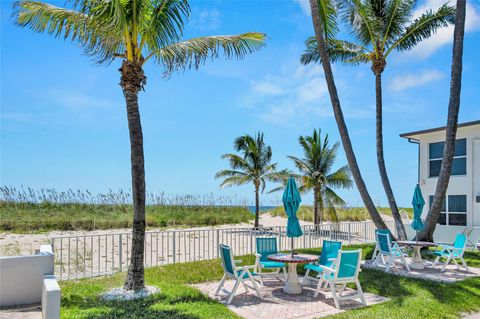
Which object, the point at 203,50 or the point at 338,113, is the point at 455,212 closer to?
the point at 338,113

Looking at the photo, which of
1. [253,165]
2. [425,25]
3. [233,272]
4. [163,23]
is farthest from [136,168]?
[253,165]

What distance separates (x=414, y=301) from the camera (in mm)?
7016

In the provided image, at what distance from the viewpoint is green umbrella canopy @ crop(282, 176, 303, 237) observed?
8.03 m

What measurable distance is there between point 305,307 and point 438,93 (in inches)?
498

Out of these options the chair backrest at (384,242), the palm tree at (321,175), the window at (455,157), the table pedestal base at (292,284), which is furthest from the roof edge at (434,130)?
the table pedestal base at (292,284)

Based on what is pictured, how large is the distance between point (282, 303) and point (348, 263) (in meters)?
1.46

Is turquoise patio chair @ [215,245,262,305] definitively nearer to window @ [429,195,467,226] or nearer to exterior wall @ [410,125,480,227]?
window @ [429,195,467,226]

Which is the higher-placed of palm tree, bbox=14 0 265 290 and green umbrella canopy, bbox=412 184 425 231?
palm tree, bbox=14 0 265 290

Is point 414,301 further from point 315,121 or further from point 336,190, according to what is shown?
point 315,121

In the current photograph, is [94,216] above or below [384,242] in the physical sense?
below

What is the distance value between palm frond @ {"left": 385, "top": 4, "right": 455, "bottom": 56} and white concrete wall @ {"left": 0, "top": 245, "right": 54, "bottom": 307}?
13.4 metres

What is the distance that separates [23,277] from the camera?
6.46m

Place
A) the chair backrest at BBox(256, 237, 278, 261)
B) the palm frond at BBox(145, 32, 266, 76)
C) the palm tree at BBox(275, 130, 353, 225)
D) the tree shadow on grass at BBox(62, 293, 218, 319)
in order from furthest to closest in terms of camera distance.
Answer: the palm tree at BBox(275, 130, 353, 225), the chair backrest at BBox(256, 237, 278, 261), the palm frond at BBox(145, 32, 266, 76), the tree shadow on grass at BBox(62, 293, 218, 319)

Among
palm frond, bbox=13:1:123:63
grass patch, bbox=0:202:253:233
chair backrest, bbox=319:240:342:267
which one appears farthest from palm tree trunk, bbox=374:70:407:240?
grass patch, bbox=0:202:253:233
